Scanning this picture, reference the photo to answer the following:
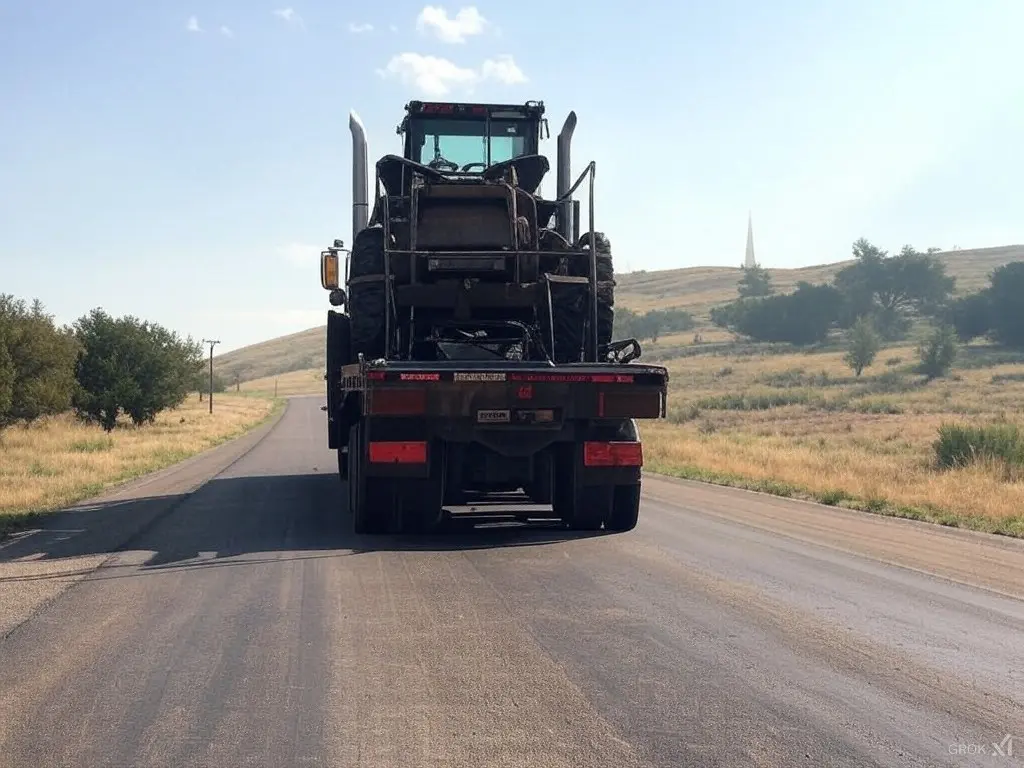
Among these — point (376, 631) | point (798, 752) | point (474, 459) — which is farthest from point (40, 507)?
point (798, 752)

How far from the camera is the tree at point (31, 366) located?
3002cm

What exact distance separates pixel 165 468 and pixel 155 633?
1657cm

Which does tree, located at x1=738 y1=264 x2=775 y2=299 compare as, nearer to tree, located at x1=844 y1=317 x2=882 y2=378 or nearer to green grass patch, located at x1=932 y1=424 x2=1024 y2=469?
tree, located at x1=844 y1=317 x2=882 y2=378

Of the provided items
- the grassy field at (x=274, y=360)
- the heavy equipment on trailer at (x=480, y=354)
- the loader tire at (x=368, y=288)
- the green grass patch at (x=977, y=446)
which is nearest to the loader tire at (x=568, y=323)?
the heavy equipment on trailer at (x=480, y=354)

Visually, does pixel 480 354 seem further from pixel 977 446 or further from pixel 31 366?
pixel 31 366

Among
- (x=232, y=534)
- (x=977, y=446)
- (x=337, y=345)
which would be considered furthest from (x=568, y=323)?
(x=977, y=446)

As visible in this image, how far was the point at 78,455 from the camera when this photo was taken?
→ 2312 cm

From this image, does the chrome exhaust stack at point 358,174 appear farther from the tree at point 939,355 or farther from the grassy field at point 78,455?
the tree at point 939,355

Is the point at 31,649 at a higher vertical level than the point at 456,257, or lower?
lower

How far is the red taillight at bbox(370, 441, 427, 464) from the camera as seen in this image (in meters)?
9.68

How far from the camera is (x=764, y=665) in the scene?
554cm

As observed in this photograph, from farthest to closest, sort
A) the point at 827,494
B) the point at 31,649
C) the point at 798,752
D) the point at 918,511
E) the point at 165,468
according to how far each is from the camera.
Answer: the point at 165,468 < the point at 827,494 < the point at 918,511 < the point at 31,649 < the point at 798,752

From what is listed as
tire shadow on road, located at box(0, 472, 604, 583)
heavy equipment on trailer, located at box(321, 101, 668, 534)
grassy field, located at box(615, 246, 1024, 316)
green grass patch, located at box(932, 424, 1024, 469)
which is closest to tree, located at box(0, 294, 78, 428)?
tire shadow on road, located at box(0, 472, 604, 583)

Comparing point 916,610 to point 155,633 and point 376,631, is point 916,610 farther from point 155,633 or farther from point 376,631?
point 155,633
